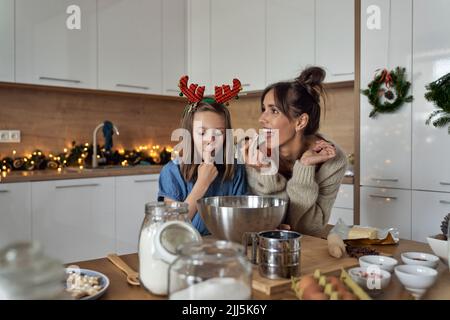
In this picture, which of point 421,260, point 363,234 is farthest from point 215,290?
point 363,234

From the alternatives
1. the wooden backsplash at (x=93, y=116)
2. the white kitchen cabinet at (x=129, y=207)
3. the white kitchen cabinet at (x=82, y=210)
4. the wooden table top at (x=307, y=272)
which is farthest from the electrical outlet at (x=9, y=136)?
the wooden table top at (x=307, y=272)

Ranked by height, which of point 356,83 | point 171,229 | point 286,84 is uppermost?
point 356,83

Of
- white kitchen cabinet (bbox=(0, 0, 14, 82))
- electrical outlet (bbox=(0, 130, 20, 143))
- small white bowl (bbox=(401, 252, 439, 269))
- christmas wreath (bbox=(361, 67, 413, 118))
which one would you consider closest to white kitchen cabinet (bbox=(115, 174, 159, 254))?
electrical outlet (bbox=(0, 130, 20, 143))

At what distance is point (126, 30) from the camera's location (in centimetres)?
286

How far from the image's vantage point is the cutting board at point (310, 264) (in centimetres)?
69

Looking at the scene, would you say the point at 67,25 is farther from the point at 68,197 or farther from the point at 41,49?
the point at 68,197

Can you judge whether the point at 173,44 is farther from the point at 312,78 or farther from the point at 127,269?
the point at 127,269

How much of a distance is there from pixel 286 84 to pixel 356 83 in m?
1.00

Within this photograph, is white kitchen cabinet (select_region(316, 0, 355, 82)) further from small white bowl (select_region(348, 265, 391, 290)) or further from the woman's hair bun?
small white bowl (select_region(348, 265, 391, 290))

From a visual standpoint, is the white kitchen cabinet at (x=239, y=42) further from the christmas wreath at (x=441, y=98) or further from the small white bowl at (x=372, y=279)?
the small white bowl at (x=372, y=279)

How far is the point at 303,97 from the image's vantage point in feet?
4.74

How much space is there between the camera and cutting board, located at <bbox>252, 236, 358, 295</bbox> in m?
0.69

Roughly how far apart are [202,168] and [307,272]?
539mm
